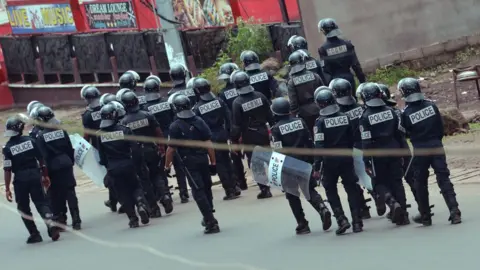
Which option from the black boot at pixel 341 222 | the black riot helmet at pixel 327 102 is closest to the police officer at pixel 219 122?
the black riot helmet at pixel 327 102

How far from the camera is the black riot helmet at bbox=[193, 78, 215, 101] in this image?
57.7 ft

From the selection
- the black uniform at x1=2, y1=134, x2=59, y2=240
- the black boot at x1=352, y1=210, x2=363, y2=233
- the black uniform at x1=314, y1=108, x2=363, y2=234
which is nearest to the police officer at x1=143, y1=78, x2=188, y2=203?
the black uniform at x1=2, y1=134, x2=59, y2=240

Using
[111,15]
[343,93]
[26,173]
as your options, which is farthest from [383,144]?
[111,15]

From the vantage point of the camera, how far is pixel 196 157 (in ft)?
52.2

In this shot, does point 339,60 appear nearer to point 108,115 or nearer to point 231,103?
point 231,103

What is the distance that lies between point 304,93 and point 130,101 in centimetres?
263

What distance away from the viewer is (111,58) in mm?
29703

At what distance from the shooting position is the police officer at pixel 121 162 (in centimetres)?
1667

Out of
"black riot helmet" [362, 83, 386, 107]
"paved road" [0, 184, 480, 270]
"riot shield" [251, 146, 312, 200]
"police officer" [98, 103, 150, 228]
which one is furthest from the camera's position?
"police officer" [98, 103, 150, 228]

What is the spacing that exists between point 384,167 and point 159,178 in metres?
4.98

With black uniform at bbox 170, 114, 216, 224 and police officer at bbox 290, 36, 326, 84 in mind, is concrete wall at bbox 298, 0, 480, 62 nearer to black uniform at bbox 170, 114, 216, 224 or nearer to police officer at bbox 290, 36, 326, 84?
police officer at bbox 290, 36, 326, 84

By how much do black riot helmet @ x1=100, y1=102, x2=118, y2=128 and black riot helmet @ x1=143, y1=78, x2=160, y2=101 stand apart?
1.87 m

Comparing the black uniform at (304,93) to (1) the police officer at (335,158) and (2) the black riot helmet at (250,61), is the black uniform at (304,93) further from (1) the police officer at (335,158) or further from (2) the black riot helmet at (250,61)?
(1) the police officer at (335,158)

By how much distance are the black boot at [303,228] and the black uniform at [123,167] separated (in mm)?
2902
